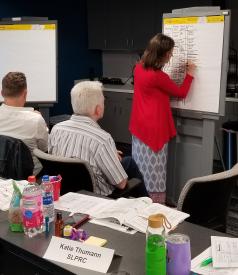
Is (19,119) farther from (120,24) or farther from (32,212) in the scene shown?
(120,24)

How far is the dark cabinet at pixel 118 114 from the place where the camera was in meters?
5.77

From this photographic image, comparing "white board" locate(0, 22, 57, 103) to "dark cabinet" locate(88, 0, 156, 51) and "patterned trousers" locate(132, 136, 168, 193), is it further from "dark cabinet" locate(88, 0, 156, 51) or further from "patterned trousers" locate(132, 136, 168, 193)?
"dark cabinet" locate(88, 0, 156, 51)

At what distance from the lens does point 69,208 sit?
1.81 m

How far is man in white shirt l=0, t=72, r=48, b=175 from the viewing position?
109 inches

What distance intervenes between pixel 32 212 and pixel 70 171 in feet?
2.38

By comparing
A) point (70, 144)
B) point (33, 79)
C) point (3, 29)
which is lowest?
point (70, 144)

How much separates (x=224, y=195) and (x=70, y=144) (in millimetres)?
912

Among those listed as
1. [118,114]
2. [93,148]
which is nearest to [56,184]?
[93,148]

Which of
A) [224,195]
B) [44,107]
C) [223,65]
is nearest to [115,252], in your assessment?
[224,195]

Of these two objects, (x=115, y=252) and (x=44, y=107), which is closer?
(x=115, y=252)

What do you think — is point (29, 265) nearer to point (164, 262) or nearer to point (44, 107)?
point (164, 262)

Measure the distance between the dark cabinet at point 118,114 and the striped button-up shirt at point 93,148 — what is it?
129 inches

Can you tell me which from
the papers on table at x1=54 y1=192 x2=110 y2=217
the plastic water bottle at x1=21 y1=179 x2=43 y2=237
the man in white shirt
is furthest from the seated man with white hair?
the plastic water bottle at x1=21 y1=179 x2=43 y2=237

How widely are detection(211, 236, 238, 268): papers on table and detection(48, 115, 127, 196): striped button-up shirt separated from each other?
947mm
